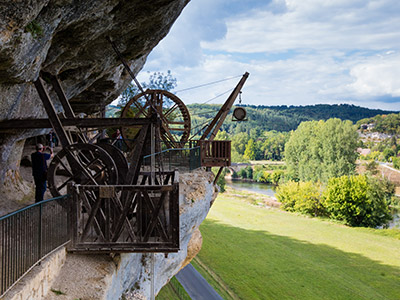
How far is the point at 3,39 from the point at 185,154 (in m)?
9.61

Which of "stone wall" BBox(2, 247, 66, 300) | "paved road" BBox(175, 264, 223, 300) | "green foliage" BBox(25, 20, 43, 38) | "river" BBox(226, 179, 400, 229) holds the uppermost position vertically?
"green foliage" BBox(25, 20, 43, 38)

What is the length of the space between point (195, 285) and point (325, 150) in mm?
44528

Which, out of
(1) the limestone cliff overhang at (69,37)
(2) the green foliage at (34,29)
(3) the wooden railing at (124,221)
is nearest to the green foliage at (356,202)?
(1) the limestone cliff overhang at (69,37)

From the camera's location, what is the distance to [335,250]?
32.8 m

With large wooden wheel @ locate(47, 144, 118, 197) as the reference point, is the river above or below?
below

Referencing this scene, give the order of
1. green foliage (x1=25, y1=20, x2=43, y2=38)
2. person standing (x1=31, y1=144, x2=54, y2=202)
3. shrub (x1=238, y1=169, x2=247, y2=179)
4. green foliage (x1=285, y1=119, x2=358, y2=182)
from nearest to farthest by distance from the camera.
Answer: green foliage (x1=25, y1=20, x2=43, y2=38) < person standing (x1=31, y1=144, x2=54, y2=202) < green foliage (x1=285, y1=119, x2=358, y2=182) < shrub (x1=238, y1=169, x2=247, y2=179)

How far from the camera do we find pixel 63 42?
8.14 m

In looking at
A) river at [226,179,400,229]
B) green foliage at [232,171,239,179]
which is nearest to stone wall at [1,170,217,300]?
river at [226,179,400,229]

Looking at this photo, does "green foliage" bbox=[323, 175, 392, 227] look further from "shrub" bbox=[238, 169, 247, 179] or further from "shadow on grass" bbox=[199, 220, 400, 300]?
"shrub" bbox=[238, 169, 247, 179]

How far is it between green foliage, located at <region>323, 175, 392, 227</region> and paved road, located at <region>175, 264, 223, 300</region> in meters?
24.4

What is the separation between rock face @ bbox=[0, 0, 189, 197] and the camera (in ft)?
19.1

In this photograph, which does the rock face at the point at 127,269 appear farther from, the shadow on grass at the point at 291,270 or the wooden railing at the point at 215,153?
the shadow on grass at the point at 291,270

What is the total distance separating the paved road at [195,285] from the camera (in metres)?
20.8

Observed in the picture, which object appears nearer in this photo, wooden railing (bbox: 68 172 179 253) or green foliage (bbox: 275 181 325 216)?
wooden railing (bbox: 68 172 179 253)
